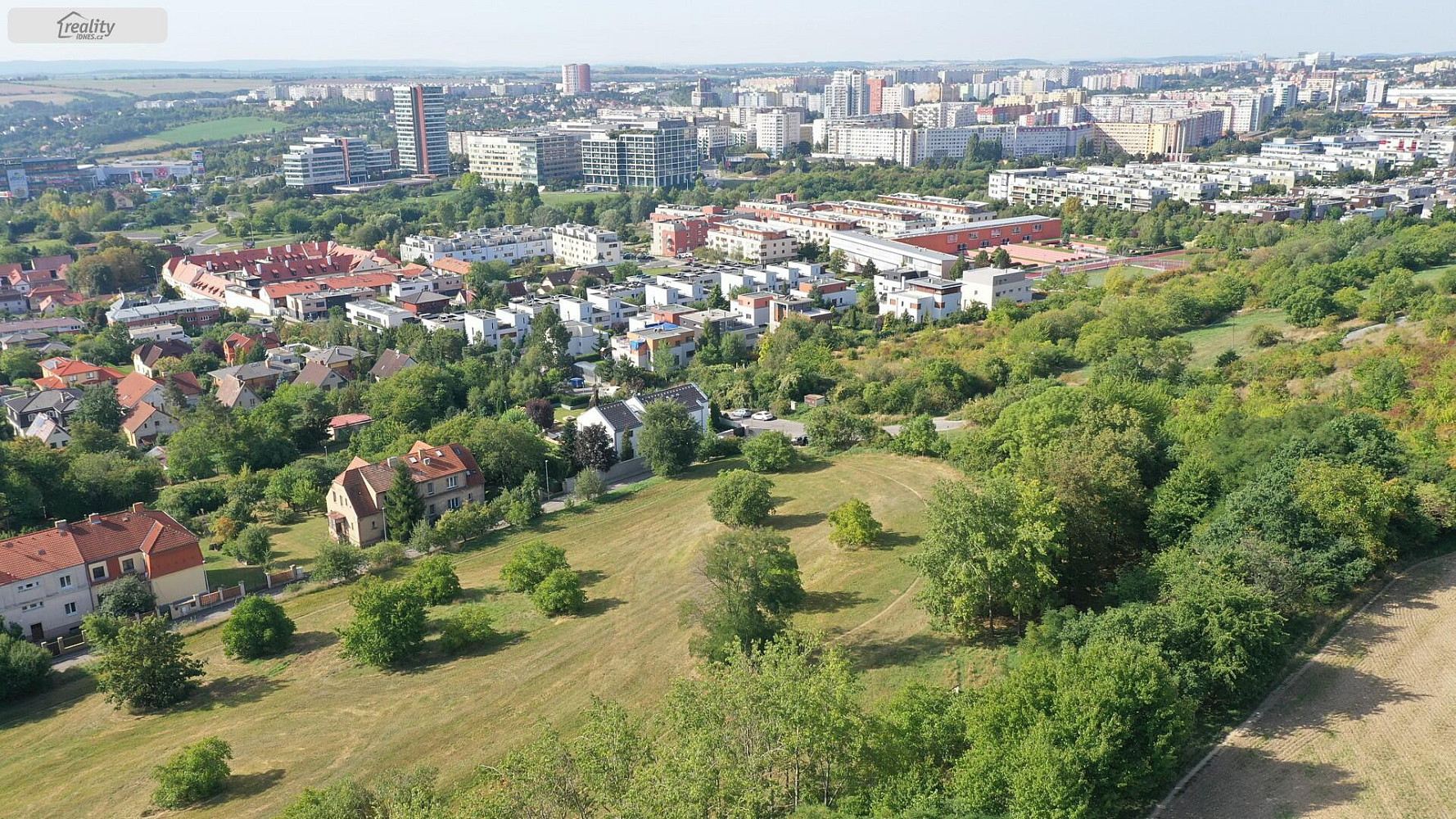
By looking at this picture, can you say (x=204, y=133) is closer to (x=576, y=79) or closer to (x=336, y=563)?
(x=576, y=79)

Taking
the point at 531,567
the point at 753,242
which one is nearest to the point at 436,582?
the point at 531,567

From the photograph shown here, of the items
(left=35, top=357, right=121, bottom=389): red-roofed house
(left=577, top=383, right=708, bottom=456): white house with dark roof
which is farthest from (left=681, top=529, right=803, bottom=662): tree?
(left=35, top=357, right=121, bottom=389): red-roofed house

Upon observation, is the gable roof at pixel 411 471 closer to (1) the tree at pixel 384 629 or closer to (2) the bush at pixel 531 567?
(2) the bush at pixel 531 567

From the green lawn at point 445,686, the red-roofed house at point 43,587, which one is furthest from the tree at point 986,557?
the red-roofed house at point 43,587

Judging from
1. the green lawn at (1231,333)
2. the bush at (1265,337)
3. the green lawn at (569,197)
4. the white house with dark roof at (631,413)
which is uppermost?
the green lawn at (569,197)

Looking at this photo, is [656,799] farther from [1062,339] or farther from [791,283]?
[791,283]

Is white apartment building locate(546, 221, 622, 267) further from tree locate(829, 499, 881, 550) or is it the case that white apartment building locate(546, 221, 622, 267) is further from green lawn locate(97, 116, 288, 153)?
green lawn locate(97, 116, 288, 153)

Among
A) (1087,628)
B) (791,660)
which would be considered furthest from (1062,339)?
(791,660)
